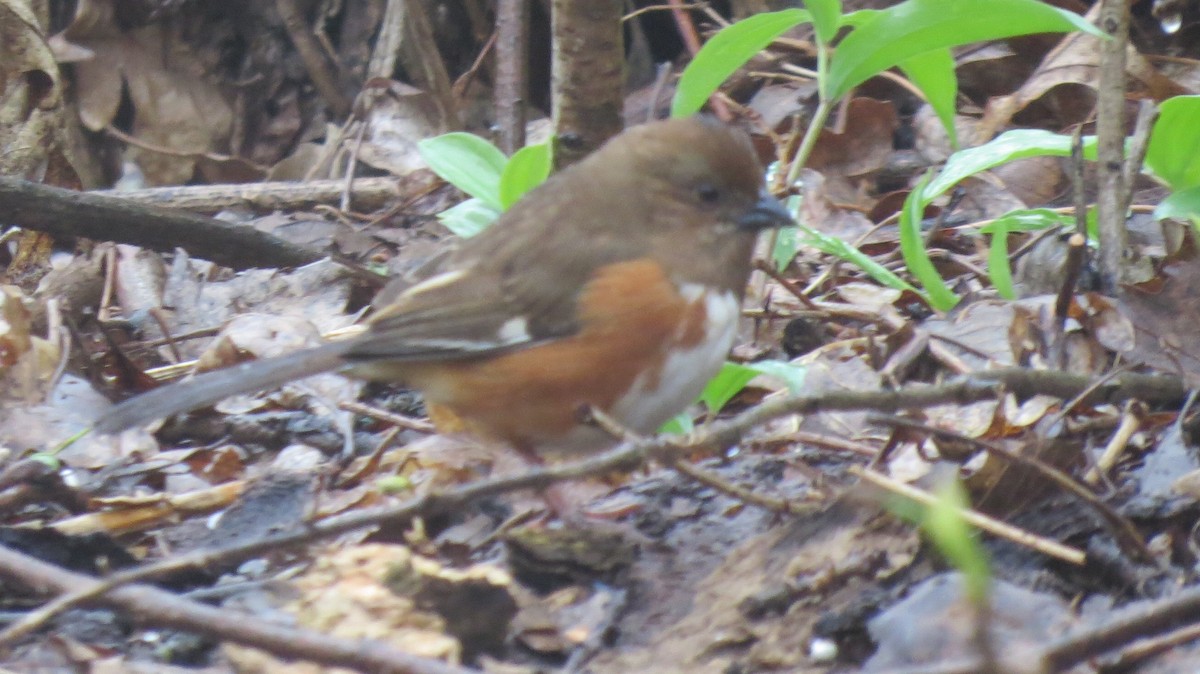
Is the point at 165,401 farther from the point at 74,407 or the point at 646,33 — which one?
the point at 646,33

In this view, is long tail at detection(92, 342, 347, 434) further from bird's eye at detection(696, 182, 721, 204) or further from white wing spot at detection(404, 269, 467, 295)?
bird's eye at detection(696, 182, 721, 204)

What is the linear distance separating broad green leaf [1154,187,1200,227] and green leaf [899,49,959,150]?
0.67 meters

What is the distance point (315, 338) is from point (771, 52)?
267 cm

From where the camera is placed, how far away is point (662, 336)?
2920 millimetres

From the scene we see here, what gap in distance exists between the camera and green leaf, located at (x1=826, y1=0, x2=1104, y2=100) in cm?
302

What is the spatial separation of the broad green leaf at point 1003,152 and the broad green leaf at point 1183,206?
0.90 feet

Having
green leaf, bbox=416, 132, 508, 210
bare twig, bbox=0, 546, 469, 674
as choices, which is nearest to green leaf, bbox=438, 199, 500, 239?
green leaf, bbox=416, 132, 508, 210

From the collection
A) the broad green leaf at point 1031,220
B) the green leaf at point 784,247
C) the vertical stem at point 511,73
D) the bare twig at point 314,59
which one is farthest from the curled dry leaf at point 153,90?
the broad green leaf at point 1031,220

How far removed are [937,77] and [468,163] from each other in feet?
4.23

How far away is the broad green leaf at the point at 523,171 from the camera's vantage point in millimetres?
3740

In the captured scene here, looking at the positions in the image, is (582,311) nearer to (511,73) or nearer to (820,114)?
(820,114)

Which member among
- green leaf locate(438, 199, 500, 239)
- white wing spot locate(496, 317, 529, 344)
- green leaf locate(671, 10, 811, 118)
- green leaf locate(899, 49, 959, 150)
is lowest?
green leaf locate(438, 199, 500, 239)

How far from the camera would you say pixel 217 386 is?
291 centimetres

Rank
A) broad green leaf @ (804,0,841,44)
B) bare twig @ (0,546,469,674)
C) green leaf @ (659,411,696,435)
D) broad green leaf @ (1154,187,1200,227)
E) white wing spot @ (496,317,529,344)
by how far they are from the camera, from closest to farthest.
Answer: bare twig @ (0,546,469,674), white wing spot @ (496,317,529,344), broad green leaf @ (1154,187,1200,227), green leaf @ (659,411,696,435), broad green leaf @ (804,0,841,44)
